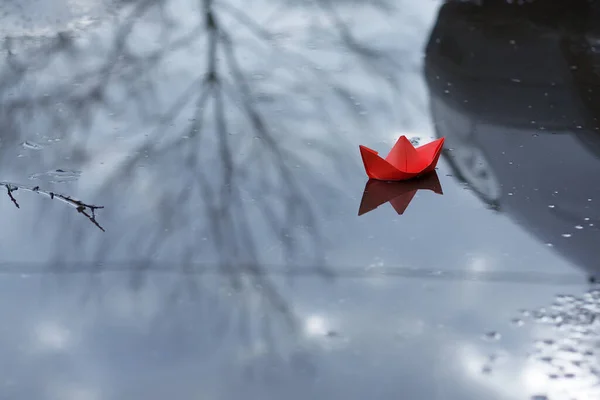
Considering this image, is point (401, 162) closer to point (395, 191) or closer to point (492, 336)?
point (395, 191)

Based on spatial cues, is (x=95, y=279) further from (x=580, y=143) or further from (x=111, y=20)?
(x=111, y=20)

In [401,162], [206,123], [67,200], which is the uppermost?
[401,162]

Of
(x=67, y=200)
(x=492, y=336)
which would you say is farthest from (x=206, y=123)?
(x=492, y=336)

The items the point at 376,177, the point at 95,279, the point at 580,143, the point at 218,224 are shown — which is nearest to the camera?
the point at 95,279

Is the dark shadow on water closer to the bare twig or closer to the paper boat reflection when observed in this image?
the paper boat reflection

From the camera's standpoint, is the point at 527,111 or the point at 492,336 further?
the point at 527,111

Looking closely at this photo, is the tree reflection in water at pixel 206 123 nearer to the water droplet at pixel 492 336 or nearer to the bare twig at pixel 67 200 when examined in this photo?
the bare twig at pixel 67 200

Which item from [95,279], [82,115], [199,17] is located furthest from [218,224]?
[199,17]
